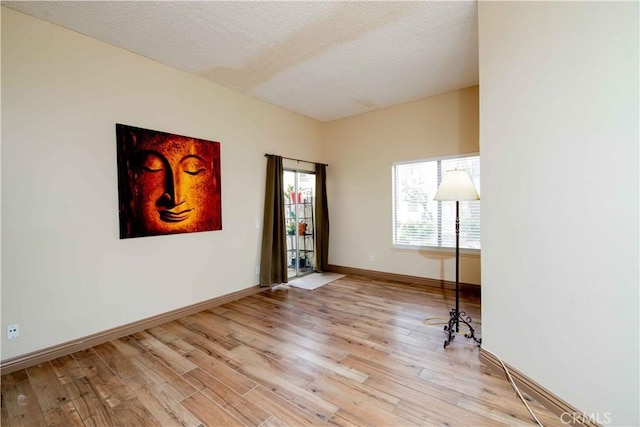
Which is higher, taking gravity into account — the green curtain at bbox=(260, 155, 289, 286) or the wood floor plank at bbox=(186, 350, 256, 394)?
the green curtain at bbox=(260, 155, 289, 286)

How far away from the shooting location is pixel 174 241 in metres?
3.39

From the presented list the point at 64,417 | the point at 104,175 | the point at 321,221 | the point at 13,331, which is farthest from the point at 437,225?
the point at 13,331

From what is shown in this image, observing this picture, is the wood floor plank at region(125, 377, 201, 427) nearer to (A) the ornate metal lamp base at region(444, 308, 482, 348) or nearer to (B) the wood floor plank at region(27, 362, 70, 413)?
(B) the wood floor plank at region(27, 362, 70, 413)

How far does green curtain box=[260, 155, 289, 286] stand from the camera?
4418 millimetres

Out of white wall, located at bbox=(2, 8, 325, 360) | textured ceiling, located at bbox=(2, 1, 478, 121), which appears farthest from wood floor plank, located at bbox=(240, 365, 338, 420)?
textured ceiling, located at bbox=(2, 1, 478, 121)

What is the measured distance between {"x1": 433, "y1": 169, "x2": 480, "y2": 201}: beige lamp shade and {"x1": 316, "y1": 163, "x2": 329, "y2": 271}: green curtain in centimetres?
297

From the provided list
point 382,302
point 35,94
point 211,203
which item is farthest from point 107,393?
point 382,302

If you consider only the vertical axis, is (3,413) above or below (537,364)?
below

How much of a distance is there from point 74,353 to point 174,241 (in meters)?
1.37

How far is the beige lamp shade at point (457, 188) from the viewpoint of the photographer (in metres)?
2.62

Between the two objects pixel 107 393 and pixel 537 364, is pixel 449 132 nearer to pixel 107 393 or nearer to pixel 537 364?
pixel 537 364

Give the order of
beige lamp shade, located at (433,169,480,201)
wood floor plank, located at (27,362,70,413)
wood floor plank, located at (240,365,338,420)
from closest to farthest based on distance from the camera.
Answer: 1. wood floor plank, located at (240,365,338,420)
2. wood floor plank, located at (27,362,70,413)
3. beige lamp shade, located at (433,169,480,201)

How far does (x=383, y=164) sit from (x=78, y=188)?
430 cm

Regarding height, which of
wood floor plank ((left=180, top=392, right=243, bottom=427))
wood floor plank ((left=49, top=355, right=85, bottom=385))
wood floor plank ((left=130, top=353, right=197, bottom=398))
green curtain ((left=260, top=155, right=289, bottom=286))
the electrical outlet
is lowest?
wood floor plank ((left=49, top=355, right=85, bottom=385))
